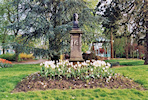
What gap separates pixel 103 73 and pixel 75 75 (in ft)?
4.12

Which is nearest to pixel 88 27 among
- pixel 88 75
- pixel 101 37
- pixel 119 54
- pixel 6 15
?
pixel 101 37

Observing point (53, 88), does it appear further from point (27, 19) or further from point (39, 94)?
point (27, 19)

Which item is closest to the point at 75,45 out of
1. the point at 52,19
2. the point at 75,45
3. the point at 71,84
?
the point at 75,45

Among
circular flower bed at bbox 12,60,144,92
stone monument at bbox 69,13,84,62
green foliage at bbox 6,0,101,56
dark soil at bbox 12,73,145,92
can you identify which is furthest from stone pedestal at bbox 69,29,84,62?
green foliage at bbox 6,0,101,56

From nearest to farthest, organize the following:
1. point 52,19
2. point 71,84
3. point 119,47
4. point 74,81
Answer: point 71,84, point 74,81, point 52,19, point 119,47

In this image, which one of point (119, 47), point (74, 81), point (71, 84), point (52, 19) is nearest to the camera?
point (71, 84)

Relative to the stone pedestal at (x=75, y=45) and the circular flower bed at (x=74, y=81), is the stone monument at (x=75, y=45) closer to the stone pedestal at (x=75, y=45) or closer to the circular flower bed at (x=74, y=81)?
the stone pedestal at (x=75, y=45)

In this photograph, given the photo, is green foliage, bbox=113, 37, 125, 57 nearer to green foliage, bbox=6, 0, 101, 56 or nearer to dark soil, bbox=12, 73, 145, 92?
green foliage, bbox=6, 0, 101, 56

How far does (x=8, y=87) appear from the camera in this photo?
6.11 m

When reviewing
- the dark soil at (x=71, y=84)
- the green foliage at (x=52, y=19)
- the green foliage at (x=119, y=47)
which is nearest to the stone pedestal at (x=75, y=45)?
the dark soil at (x=71, y=84)

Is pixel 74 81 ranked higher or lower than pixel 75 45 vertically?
lower

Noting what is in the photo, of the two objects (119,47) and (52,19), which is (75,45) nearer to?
(52,19)

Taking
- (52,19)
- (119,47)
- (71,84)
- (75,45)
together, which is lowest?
(71,84)

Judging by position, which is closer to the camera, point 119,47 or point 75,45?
point 75,45
